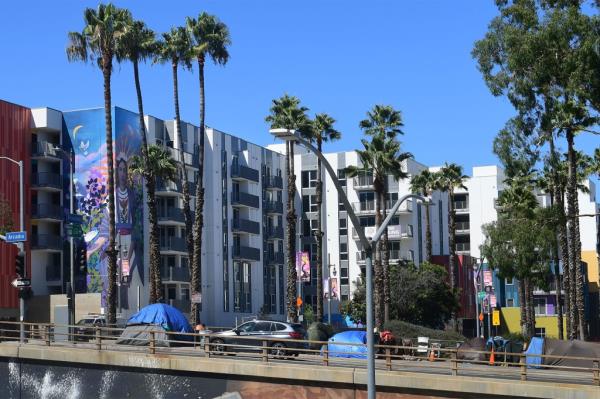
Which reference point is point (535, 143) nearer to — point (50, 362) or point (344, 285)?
point (50, 362)

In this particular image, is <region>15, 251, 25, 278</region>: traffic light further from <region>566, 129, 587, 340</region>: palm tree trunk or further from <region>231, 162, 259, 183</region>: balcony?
<region>231, 162, 259, 183</region>: balcony

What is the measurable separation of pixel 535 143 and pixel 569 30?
21.8 ft

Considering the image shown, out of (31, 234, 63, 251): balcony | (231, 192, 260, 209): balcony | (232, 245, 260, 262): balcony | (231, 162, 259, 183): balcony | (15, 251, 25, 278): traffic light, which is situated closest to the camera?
(15, 251, 25, 278): traffic light

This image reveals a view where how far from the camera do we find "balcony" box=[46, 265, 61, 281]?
250 ft

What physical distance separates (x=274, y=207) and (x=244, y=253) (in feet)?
29.6

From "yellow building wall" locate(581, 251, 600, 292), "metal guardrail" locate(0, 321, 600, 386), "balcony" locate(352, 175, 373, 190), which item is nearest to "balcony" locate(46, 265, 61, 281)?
"metal guardrail" locate(0, 321, 600, 386)

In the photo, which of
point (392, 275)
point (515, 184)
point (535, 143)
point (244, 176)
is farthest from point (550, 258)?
point (244, 176)

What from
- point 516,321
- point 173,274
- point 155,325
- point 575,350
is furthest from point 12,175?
point 516,321

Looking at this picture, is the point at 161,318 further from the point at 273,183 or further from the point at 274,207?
the point at 273,183

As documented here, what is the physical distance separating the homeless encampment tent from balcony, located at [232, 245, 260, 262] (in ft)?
168

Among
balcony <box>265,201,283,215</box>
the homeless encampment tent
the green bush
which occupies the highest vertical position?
balcony <box>265,201,283,215</box>

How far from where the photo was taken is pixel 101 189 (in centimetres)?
7606

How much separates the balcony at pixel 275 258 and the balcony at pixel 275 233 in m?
1.58

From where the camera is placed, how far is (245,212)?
95.8 metres
